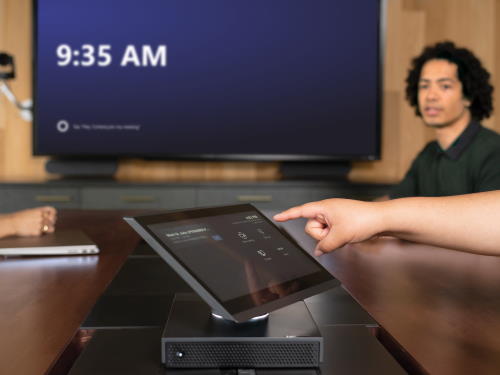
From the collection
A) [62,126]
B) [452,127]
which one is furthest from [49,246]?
[62,126]

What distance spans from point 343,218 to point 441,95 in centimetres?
197

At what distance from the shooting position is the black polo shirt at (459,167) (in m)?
2.27

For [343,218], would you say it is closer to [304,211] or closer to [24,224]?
[304,211]

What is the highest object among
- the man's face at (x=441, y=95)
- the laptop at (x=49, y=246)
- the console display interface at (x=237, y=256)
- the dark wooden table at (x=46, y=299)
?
the man's face at (x=441, y=95)

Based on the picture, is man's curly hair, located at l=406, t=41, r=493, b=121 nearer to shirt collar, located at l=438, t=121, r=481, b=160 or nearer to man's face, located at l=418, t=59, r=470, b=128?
man's face, located at l=418, t=59, r=470, b=128

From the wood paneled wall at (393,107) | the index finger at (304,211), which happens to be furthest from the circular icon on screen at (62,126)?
the index finger at (304,211)

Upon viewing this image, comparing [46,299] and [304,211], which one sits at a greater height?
[304,211]

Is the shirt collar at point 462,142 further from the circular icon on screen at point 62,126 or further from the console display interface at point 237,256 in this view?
the circular icon on screen at point 62,126

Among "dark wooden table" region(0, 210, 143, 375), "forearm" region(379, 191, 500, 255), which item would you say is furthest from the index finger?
"dark wooden table" region(0, 210, 143, 375)

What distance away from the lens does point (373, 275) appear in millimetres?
1146

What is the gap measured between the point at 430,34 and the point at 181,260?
3776 millimetres

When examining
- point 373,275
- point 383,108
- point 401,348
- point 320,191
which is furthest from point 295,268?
point 383,108

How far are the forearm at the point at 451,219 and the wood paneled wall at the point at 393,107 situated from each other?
2944mm

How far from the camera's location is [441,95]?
8.62 ft
